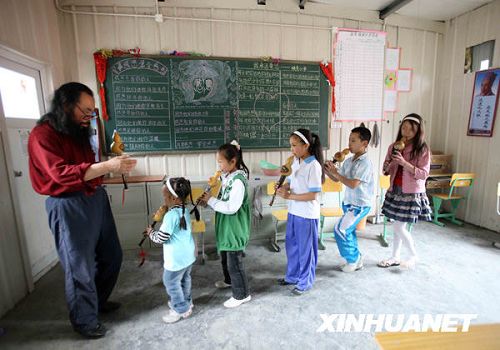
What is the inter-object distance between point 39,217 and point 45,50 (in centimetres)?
170

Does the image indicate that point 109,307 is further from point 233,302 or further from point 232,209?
point 232,209

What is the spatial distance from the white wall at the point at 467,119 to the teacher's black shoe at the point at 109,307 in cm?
467

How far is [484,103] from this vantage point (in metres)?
3.62

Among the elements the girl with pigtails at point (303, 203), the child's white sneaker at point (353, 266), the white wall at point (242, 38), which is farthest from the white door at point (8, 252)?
the child's white sneaker at point (353, 266)

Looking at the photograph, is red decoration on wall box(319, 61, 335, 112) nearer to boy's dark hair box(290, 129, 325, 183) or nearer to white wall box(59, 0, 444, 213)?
white wall box(59, 0, 444, 213)

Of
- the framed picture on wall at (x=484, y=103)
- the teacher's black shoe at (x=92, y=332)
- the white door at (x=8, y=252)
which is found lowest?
the teacher's black shoe at (x=92, y=332)

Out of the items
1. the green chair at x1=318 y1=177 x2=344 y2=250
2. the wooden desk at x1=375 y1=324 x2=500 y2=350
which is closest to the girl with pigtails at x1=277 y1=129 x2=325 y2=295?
the green chair at x1=318 y1=177 x2=344 y2=250

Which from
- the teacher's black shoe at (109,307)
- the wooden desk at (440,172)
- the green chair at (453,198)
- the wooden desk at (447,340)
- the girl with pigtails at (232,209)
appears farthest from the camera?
the wooden desk at (440,172)

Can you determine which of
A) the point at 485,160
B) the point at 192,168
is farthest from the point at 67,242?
the point at 485,160

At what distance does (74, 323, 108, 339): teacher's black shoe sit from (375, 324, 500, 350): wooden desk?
5.77 ft

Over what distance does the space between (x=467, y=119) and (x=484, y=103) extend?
30 centimetres

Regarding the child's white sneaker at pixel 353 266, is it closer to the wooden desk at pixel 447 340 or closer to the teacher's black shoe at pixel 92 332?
the wooden desk at pixel 447 340

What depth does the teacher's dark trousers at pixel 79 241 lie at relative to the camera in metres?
1.62

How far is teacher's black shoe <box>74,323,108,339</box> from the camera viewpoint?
177 cm
